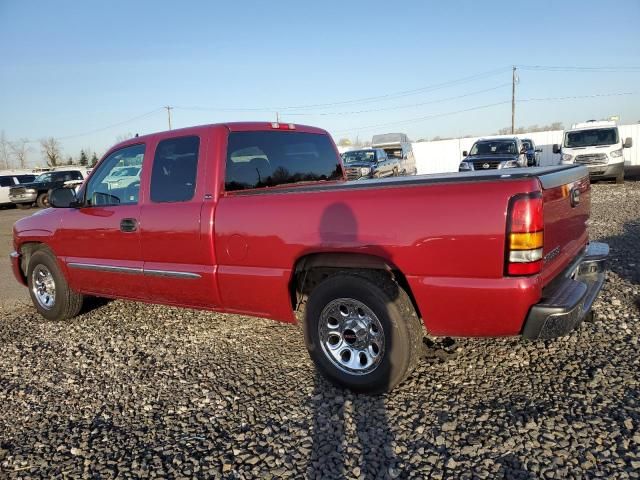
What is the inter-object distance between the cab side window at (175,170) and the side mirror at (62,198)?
1.15 meters

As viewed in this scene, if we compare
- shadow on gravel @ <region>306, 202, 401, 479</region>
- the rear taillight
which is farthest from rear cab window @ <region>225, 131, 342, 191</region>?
the rear taillight

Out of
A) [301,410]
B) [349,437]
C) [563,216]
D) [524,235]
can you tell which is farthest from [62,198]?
[563,216]

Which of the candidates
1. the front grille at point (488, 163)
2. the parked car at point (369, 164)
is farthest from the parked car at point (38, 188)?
the front grille at point (488, 163)

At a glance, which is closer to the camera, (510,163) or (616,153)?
(510,163)

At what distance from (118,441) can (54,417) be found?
0.68 m

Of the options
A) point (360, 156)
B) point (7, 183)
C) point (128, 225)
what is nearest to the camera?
point (128, 225)

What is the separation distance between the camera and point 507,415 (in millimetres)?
2973

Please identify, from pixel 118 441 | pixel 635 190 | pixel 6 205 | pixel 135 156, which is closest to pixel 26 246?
pixel 135 156

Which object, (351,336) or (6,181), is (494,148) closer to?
(351,336)

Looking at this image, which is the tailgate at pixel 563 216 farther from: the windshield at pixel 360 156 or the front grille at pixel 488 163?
the windshield at pixel 360 156

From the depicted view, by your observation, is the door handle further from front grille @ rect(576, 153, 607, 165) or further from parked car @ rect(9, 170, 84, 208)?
→ parked car @ rect(9, 170, 84, 208)

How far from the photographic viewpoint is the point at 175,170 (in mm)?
4145

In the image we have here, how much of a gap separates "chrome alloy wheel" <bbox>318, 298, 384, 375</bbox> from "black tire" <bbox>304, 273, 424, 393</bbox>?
0.13 feet

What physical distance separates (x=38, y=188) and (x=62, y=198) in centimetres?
2076
